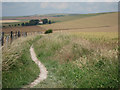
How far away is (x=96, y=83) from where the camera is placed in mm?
7742

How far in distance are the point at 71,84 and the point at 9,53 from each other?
154 inches

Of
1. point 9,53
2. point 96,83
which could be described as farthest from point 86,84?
point 9,53

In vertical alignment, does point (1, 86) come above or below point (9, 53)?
below

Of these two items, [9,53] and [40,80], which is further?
[9,53]

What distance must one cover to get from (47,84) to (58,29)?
68.6 ft

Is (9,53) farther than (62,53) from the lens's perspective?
No

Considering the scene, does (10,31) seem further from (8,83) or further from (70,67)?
(8,83)

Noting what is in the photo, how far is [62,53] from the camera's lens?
13.6 meters

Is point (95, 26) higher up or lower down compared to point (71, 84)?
higher up

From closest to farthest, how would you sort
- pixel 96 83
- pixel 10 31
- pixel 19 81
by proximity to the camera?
1. pixel 96 83
2. pixel 19 81
3. pixel 10 31

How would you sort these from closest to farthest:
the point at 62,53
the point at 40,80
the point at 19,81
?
the point at 19,81
the point at 40,80
the point at 62,53

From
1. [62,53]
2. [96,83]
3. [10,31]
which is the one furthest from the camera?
[10,31]

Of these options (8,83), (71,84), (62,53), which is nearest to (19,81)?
(8,83)

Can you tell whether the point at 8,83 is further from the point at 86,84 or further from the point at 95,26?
the point at 95,26
